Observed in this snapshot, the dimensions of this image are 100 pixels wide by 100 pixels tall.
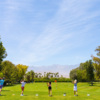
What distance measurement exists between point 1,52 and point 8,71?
32.3 metres

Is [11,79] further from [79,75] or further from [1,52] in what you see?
[79,75]

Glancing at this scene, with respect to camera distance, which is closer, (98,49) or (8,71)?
(98,49)

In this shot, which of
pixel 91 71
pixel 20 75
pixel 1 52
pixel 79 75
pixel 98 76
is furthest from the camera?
pixel 20 75

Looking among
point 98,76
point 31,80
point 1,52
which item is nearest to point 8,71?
point 1,52

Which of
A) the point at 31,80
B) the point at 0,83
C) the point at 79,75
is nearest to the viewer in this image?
the point at 0,83

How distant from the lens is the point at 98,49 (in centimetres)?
6166

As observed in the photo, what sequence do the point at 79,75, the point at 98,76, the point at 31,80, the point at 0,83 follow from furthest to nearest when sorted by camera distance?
the point at 31,80 < the point at 79,75 < the point at 98,76 < the point at 0,83

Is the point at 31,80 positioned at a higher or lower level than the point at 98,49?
lower

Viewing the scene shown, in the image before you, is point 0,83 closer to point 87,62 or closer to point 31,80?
point 87,62

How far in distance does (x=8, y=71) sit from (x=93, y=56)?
135 ft

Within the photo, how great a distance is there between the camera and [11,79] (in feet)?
257

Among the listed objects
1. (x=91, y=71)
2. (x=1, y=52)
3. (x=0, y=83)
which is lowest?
(x=0, y=83)

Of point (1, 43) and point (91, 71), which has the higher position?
point (1, 43)

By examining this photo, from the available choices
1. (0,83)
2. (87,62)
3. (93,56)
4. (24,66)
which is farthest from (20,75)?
(0,83)
